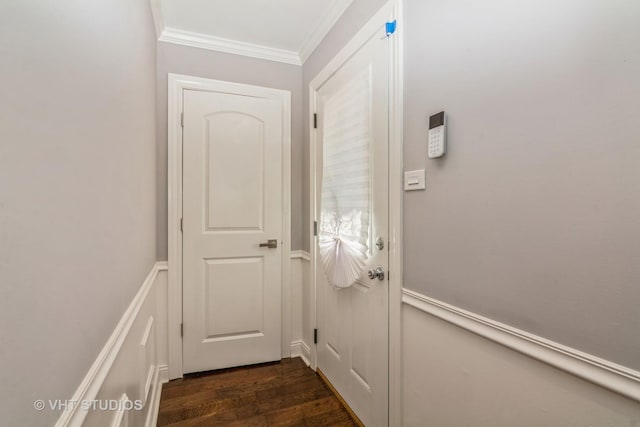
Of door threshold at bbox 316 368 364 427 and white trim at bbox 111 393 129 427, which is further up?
white trim at bbox 111 393 129 427

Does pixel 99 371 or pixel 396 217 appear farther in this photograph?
pixel 396 217

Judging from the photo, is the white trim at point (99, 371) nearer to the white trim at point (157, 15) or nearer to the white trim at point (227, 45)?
the white trim at point (157, 15)

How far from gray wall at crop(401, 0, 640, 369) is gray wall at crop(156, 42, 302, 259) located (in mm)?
1414

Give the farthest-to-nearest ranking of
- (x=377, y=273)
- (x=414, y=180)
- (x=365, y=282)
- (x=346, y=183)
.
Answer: (x=346, y=183) < (x=365, y=282) < (x=377, y=273) < (x=414, y=180)

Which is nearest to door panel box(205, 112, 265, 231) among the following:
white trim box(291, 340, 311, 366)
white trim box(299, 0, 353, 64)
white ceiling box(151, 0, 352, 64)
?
white ceiling box(151, 0, 352, 64)

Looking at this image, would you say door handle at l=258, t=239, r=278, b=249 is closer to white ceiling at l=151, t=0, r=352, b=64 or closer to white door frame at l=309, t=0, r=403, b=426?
white door frame at l=309, t=0, r=403, b=426

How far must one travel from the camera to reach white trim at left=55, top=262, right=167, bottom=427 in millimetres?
578

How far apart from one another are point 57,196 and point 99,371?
458 mm

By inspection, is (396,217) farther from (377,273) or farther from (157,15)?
(157,15)

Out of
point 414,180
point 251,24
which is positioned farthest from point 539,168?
point 251,24

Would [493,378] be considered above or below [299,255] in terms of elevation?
below

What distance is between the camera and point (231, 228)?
231 centimetres

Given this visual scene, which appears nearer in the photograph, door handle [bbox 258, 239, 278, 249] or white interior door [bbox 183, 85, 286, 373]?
white interior door [bbox 183, 85, 286, 373]

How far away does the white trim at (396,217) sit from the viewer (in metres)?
1.35
